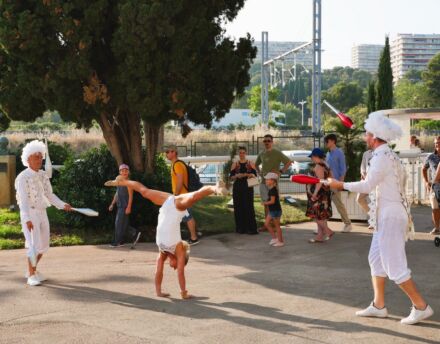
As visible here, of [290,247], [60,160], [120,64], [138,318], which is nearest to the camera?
[138,318]

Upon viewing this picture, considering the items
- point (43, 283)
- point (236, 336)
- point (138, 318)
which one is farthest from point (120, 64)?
point (236, 336)

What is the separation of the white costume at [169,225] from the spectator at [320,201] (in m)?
4.56

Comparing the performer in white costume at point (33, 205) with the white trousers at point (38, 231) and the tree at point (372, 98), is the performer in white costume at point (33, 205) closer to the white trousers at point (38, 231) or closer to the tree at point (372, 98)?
the white trousers at point (38, 231)

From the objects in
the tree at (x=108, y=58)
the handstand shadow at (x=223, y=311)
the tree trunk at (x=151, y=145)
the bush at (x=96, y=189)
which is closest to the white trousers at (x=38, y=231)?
the handstand shadow at (x=223, y=311)

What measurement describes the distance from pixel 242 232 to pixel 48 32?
5.30 metres

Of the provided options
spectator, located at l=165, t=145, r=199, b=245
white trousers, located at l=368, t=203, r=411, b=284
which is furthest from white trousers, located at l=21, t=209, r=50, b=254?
white trousers, located at l=368, t=203, r=411, b=284

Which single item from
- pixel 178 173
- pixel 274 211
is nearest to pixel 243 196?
pixel 274 211

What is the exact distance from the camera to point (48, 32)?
12602mm

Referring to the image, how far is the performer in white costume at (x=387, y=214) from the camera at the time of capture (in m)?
6.67

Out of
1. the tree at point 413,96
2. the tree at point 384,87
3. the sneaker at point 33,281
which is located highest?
the tree at point 413,96

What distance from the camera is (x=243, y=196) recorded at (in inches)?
533

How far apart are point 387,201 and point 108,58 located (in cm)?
Answer: 783

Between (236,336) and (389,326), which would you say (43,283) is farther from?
(389,326)

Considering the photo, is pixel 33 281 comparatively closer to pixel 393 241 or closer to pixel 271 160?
pixel 393 241
